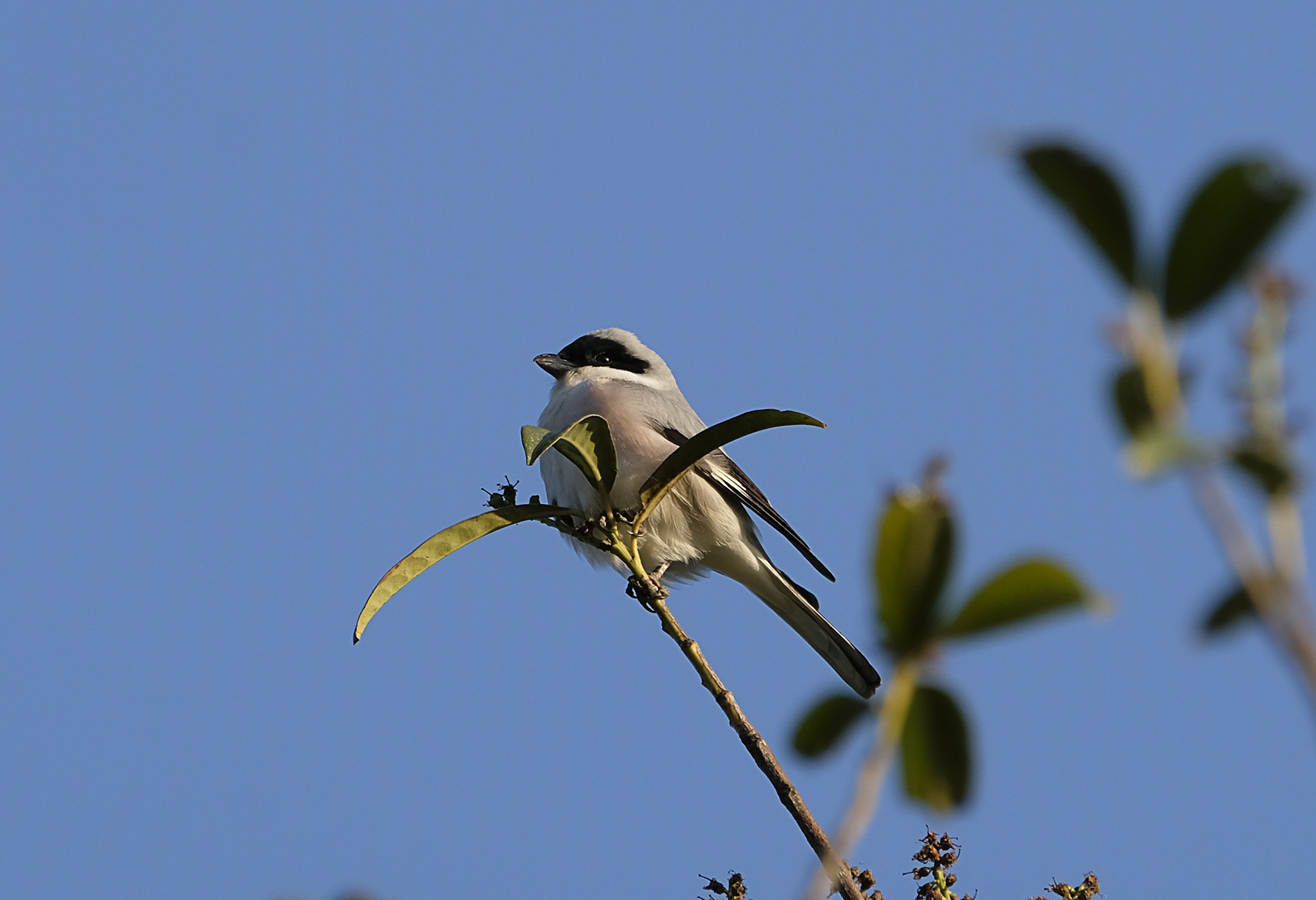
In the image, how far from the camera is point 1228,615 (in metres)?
0.76

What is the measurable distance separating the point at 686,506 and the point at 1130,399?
3884 mm

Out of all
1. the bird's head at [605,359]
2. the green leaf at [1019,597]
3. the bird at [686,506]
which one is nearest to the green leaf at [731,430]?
the green leaf at [1019,597]

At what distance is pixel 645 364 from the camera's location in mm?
5387

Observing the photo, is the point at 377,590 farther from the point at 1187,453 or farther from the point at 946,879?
the point at 1187,453

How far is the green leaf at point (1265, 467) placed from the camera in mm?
660

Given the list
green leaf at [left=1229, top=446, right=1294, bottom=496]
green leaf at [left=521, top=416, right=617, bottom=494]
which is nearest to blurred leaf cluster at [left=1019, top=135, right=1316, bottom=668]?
green leaf at [left=1229, top=446, right=1294, bottom=496]

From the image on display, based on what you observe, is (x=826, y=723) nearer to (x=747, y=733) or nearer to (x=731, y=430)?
(x=747, y=733)

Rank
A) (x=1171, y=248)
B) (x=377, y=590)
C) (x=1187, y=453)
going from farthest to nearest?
(x=377, y=590), (x=1171, y=248), (x=1187, y=453)

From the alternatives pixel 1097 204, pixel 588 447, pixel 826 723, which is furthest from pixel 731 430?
pixel 1097 204

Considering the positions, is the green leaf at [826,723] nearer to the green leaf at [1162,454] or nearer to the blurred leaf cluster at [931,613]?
the blurred leaf cluster at [931,613]

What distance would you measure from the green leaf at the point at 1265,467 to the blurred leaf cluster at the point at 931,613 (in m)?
0.16

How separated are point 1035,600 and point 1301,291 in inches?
10.0

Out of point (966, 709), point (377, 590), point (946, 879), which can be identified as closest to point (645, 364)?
point (377, 590)

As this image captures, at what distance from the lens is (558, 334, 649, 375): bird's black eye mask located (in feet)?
17.4
